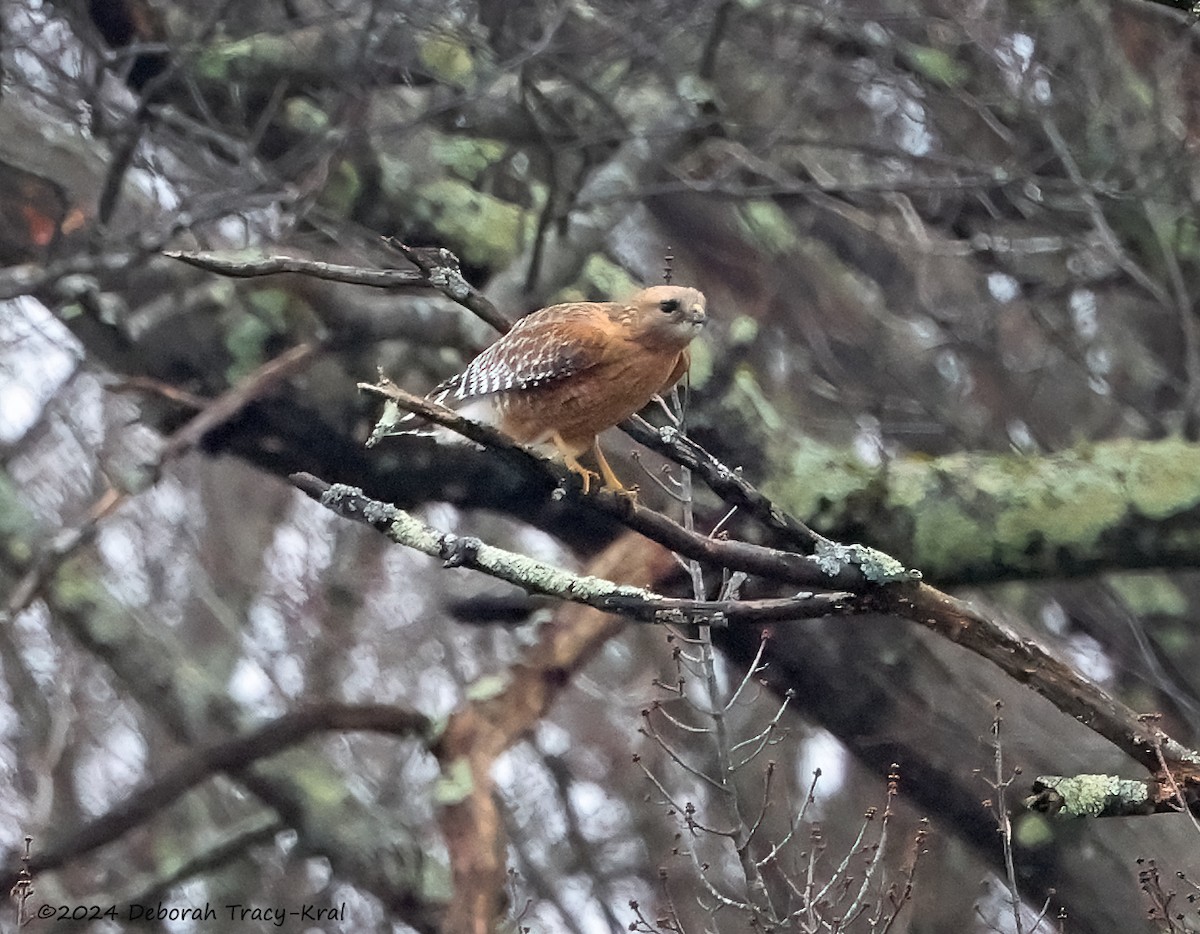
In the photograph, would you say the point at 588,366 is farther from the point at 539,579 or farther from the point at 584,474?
the point at 539,579

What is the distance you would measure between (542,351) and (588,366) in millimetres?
182

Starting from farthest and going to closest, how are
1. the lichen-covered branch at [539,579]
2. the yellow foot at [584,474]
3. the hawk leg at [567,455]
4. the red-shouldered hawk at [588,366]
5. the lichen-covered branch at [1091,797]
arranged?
the hawk leg at [567,455] < the red-shouldered hawk at [588,366] < the yellow foot at [584,474] < the lichen-covered branch at [1091,797] < the lichen-covered branch at [539,579]

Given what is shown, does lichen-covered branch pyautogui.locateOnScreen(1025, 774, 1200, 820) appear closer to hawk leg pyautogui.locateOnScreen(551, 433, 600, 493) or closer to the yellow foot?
the yellow foot

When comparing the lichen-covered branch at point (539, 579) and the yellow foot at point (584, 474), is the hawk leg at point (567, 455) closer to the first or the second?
the yellow foot at point (584, 474)

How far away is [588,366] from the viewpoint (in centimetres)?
306

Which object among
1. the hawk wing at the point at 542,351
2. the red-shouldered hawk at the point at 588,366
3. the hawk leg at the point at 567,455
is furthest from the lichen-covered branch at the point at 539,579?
the hawk wing at the point at 542,351

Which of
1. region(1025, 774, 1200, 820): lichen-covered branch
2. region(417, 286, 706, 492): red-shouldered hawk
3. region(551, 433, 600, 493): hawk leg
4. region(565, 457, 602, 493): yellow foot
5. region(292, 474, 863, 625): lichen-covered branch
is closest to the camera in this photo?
region(292, 474, 863, 625): lichen-covered branch

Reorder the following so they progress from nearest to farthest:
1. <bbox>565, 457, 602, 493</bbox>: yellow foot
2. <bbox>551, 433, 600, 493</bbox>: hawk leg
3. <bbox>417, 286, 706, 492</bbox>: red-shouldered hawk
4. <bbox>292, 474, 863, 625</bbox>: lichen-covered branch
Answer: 1. <bbox>292, 474, 863, 625</bbox>: lichen-covered branch
2. <bbox>565, 457, 602, 493</bbox>: yellow foot
3. <bbox>417, 286, 706, 492</bbox>: red-shouldered hawk
4. <bbox>551, 433, 600, 493</bbox>: hawk leg

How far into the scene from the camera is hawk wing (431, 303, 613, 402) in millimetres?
3078

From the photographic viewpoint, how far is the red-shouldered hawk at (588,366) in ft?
9.80

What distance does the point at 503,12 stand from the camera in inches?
182

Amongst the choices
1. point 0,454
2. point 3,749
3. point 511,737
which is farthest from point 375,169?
point 3,749

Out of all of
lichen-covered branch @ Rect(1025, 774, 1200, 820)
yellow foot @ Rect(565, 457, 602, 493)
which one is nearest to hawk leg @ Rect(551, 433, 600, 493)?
yellow foot @ Rect(565, 457, 602, 493)

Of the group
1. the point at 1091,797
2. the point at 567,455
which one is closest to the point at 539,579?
the point at 567,455
